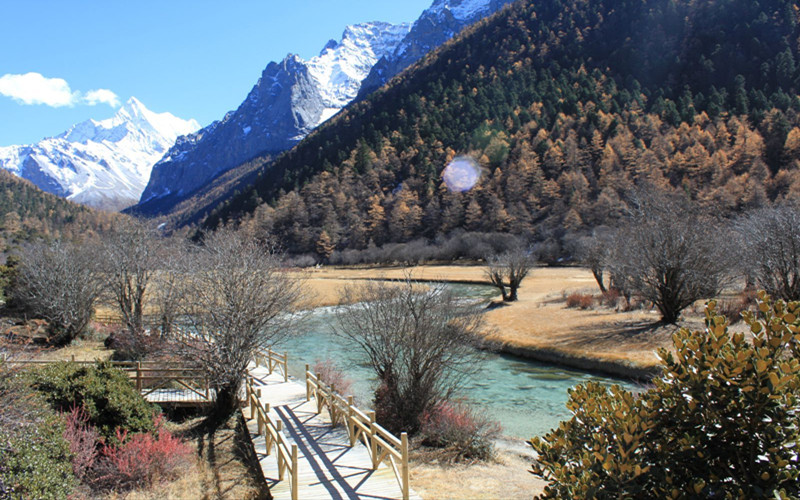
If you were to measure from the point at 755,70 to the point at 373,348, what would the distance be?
143284mm

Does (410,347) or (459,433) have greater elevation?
(410,347)

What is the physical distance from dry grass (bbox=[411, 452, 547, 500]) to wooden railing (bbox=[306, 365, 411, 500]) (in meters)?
0.70

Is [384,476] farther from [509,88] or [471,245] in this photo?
[509,88]

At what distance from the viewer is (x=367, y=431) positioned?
10680 mm

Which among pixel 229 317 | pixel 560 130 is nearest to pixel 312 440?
pixel 229 317

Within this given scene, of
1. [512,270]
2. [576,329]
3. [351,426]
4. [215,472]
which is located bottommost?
[215,472]

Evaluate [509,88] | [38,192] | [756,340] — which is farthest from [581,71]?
[38,192]

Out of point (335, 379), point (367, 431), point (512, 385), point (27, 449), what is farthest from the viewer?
point (512, 385)

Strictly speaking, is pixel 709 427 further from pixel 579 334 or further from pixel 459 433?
pixel 579 334

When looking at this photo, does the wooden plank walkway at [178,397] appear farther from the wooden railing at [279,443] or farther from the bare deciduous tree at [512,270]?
the bare deciduous tree at [512,270]

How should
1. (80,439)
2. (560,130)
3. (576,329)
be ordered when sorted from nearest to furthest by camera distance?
(80,439) < (576,329) < (560,130)

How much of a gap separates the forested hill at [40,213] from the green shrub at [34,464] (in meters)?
133

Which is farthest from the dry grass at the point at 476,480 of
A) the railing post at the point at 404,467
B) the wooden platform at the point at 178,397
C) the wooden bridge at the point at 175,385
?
the wooden platform at the point at 178,397

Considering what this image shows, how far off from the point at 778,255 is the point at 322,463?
25.2m
